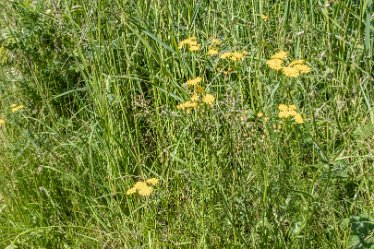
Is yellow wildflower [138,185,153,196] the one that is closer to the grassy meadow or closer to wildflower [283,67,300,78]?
the grassy meadow

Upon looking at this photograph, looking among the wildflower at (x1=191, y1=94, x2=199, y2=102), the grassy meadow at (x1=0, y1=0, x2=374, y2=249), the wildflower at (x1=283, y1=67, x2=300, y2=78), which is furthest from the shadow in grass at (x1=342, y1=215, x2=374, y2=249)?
the wildflower at (x1=191, y1=94, x2=199, y2=102)

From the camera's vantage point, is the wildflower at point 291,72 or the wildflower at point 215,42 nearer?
the wildflower at point 291,72

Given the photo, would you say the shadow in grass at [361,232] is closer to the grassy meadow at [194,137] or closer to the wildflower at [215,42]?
the grassy meadow at [194,137]

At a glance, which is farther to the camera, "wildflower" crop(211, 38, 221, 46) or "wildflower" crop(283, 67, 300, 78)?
"wildflower" crop(211, 38, 221, 46)

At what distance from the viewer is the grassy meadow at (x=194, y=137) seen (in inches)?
71.0

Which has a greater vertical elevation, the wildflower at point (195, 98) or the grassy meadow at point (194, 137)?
the wildflower at point (195, 98)

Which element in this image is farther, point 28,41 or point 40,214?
point 28,41

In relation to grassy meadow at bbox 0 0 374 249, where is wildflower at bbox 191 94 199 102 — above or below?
above

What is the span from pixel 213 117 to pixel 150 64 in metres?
0.64

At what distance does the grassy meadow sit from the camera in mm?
1803

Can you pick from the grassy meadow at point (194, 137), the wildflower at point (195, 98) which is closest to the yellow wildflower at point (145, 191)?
the grassy meadow at point (194, 137)

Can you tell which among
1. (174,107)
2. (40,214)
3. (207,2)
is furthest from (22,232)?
(207,2)

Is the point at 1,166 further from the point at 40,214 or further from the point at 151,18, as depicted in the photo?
the point at 151,18

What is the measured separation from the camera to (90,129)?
2486 mm
